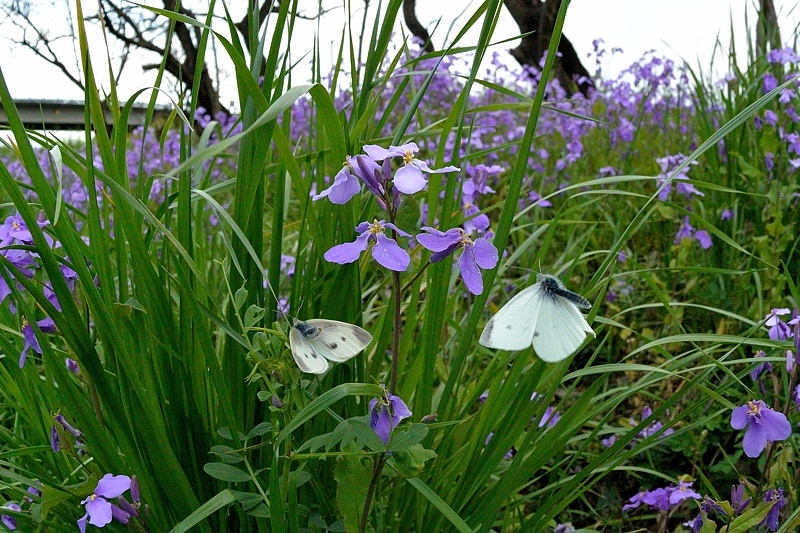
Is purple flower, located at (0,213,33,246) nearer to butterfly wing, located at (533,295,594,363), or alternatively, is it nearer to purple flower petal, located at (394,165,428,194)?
purple flower petal, located at (394,165,428,194)

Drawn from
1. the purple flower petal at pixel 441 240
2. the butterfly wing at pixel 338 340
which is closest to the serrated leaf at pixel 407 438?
the butterfly wing at pixel 338 340

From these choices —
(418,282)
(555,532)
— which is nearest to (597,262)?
(555,532)

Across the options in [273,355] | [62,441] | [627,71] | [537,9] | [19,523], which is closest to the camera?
[273,355]

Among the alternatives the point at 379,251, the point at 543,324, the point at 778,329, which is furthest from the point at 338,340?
the point at 778,329

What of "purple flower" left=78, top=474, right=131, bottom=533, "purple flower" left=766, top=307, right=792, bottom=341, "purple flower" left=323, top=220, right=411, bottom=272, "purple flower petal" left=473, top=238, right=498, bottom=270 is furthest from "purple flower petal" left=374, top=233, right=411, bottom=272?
"purple flower" left=766, top=307, right=792, bottom=341

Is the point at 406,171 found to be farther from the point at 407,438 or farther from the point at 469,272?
the point at 407,438

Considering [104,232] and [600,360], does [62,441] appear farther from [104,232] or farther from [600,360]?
[600,360]

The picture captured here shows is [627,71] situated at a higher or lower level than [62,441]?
higher

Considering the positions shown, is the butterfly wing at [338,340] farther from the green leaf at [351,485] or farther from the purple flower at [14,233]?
the purple flower at [14,233]
